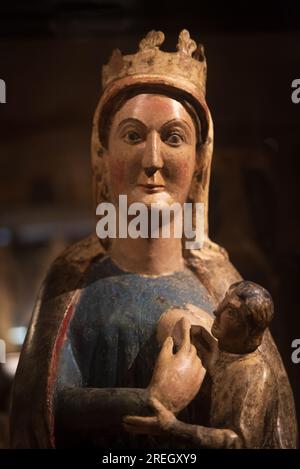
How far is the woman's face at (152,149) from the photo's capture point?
2.02 m

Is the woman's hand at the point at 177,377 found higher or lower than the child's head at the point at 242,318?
lower

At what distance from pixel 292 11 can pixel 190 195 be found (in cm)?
44

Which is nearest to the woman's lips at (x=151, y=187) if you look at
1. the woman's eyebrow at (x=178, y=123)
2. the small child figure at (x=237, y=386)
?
the woman's eyebrow at (x=178, y=123)

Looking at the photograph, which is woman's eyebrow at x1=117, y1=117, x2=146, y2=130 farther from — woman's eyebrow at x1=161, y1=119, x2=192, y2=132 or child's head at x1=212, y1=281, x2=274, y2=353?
child's head at x1=212, y1=281, x2=274, y2=353

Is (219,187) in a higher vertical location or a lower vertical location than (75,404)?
higher

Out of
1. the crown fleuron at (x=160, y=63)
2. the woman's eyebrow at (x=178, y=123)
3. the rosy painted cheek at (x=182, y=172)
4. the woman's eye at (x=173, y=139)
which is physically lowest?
the rosy painted cheek at (x=182, y=172)

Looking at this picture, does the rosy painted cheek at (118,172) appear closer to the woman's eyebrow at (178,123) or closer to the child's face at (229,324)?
the woman's eyebrow at (178,123)

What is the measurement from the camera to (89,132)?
2.57m

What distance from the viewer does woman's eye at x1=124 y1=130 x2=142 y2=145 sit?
2035 mm

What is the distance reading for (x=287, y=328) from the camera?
2410mm

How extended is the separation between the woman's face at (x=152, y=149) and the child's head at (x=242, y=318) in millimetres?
235

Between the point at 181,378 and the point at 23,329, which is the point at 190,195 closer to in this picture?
the point at 181,378
